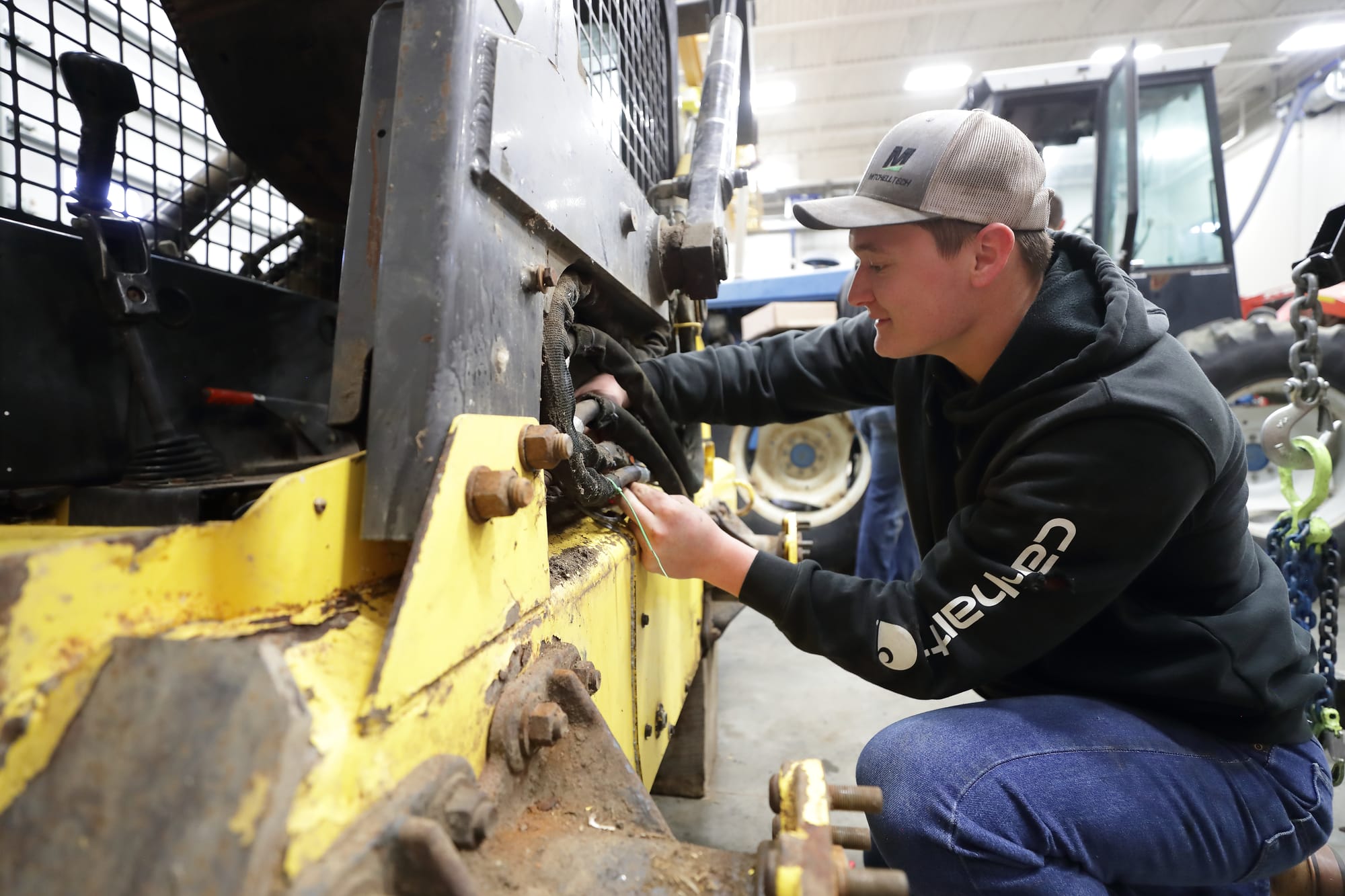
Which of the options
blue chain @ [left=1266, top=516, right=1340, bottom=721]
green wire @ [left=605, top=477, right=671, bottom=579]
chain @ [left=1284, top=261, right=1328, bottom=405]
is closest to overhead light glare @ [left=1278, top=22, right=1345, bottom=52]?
chain @ [left=1284, top=261, right=1328, bottom=405]

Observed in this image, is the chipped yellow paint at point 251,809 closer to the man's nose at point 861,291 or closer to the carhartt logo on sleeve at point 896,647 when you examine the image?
the carhartt logo on sleeve at point 896,647

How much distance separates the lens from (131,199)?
1349 millimetres

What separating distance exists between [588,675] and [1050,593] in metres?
0.59

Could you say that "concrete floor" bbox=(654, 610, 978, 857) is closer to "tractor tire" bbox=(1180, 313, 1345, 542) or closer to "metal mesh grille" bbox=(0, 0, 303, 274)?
"metal mesh grille" bbox=(0, 0, 303, 274)

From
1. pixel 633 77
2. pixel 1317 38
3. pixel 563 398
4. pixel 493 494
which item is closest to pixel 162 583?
pixel 493 494

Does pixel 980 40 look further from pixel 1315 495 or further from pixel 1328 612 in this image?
pixel 1328 612

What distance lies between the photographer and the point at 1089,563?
2.80 feet

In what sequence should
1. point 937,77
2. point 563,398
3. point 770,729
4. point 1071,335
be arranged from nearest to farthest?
1. point 563,398
2. point 1071,335
3. point 770,729
4. point 937,77

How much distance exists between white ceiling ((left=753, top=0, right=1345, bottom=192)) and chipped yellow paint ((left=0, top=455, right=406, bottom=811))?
766 cm

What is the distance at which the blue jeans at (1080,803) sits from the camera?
86 cm

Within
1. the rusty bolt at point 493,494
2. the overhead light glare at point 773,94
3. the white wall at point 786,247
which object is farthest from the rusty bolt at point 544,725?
the overhead light glare at point 773,94

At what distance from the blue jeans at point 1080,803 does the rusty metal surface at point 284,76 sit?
4.35 ft

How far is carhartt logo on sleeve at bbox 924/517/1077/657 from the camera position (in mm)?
→ 843

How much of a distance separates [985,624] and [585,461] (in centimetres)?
55
